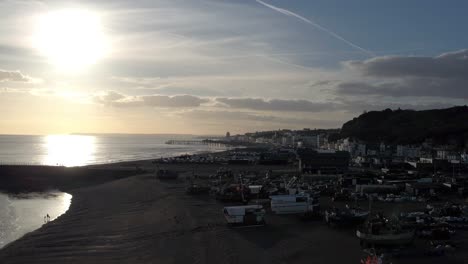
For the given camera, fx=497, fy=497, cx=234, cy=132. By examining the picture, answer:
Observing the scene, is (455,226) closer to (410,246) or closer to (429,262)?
(410,246)

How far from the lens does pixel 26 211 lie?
3662 centimetres

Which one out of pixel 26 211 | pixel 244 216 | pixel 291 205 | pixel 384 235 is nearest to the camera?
pixel 384 235

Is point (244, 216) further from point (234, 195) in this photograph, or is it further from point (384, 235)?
point (234, 195)

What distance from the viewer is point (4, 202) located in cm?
4159

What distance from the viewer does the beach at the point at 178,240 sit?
19.4 meters

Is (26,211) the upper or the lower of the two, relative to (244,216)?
lower

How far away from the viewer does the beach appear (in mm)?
19422

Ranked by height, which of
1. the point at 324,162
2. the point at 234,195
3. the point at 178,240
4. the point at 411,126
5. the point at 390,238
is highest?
the point at 411,126

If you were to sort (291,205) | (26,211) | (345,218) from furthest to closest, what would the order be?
(26,211) < (291,205) < (345,218)

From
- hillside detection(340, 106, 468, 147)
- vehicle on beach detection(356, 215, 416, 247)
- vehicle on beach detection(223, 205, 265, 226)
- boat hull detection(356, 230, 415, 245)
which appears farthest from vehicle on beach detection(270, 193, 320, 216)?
hillside detection(340, 106, 468, 147)

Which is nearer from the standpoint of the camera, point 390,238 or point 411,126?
point 390,238

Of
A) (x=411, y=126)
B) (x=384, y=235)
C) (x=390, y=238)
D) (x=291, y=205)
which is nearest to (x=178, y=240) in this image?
(x=291, y=205)

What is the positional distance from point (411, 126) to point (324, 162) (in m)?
87.8

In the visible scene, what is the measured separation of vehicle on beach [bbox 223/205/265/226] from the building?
109 ft
